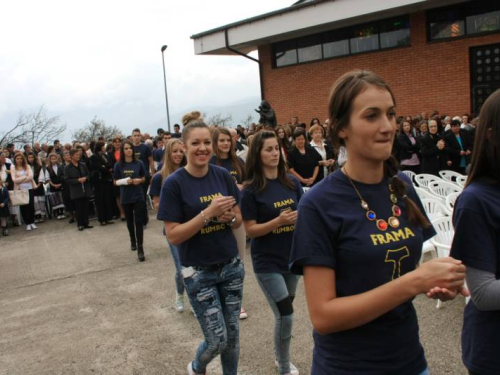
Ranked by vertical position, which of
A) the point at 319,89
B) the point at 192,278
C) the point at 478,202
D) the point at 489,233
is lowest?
the point at 192,278

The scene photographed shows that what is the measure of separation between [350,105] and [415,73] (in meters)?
15.7

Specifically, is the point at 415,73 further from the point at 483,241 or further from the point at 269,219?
the point at 483,241

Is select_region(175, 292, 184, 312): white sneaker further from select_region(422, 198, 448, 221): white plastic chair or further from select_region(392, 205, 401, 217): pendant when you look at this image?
select_region(392, 205, 401, 217): pendant

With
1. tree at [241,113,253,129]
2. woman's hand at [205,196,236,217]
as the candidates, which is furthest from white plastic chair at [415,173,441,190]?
tree at [241,113,253,129]

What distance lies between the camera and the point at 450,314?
4.70 m

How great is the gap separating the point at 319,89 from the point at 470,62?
18.3 ft

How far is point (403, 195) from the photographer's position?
5.95 feet

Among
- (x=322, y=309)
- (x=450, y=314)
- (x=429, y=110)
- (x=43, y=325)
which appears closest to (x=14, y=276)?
(x=43, y=325)

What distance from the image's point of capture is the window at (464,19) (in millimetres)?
14219

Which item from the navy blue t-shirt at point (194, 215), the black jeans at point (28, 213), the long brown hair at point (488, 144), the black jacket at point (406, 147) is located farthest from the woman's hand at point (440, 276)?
the black jeans at point (28, 213)

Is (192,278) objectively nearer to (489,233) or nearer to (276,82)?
(489,233)

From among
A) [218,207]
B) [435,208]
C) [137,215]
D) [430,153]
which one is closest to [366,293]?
[218,207]

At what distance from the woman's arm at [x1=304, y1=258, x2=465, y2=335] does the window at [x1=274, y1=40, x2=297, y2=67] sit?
59.7 feet

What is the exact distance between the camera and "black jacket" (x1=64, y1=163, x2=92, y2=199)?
11.4 metres
